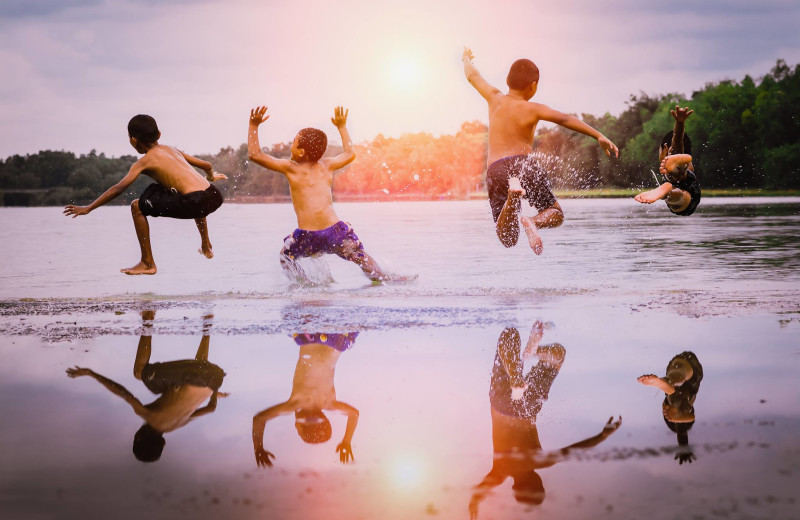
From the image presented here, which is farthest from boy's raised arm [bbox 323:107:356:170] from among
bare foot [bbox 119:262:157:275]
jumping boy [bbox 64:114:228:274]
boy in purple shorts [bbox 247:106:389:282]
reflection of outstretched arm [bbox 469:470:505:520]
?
reflection of outstretched arm [bbox 469:470:505:520]

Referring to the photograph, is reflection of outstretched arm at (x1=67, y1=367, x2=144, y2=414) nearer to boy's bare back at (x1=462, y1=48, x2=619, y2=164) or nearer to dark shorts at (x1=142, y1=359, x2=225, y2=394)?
dark shorts at (x1=142, y1=359, x2=225, y2=394)

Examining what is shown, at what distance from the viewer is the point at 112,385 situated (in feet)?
16.0

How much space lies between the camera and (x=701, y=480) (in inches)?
126

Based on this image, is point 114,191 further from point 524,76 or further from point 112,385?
point 112,385

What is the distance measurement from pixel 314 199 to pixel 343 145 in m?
0.60

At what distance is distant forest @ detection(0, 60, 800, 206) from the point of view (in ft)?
192

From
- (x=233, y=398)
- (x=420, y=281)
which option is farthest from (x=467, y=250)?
(x=233, y=398)

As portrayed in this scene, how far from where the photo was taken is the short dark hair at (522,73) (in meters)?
8.95

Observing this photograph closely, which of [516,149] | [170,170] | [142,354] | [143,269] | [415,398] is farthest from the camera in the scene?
[143,269]

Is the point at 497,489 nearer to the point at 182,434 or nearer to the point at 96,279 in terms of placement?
the point at 182,434

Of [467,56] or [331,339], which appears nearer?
[331,339]

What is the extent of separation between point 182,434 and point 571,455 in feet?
→ 5.06

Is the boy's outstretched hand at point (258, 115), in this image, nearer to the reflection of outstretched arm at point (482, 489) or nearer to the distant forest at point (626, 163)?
the reflection of outstretched arm at point (482, 489)

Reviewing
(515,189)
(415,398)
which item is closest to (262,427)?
(415,398)
